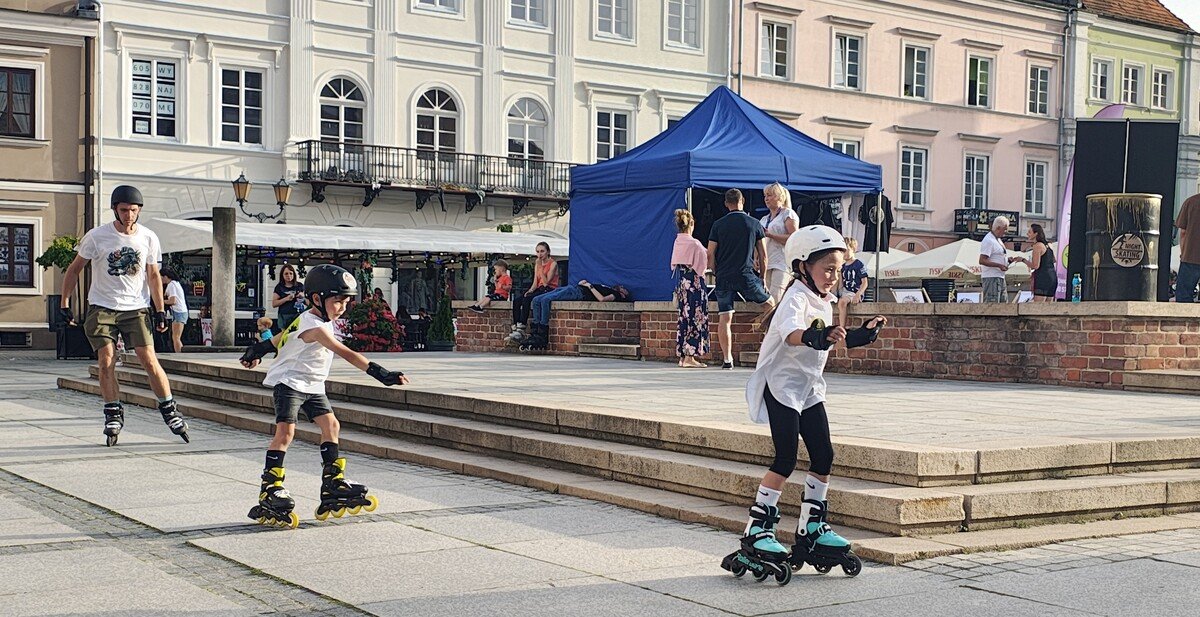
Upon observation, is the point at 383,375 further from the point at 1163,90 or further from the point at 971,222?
the point at 1163,90

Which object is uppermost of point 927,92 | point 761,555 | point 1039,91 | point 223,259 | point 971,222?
point 1039,91

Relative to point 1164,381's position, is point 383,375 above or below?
above

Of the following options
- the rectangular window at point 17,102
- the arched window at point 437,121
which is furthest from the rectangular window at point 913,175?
the rectangular window at point 17,102

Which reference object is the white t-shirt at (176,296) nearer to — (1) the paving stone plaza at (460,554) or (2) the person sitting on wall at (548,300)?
(2) the person sitting on wall at (548,300)

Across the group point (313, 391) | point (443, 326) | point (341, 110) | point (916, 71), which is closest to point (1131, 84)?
point (916, 71)

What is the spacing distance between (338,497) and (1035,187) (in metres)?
41.7

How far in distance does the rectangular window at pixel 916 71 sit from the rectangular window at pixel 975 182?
2.74 m

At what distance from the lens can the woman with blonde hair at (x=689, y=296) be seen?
14453 millimetres

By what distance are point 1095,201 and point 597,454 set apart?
6.92m

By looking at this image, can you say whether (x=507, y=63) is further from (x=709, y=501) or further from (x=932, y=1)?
(x=709, y=501)

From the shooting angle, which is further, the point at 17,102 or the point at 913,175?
the point at 913,175

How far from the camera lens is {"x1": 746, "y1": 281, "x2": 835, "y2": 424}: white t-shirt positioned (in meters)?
5.71

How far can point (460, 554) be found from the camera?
20.0 feet

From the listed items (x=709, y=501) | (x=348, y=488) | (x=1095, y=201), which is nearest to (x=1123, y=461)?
(x=709, y=501)
